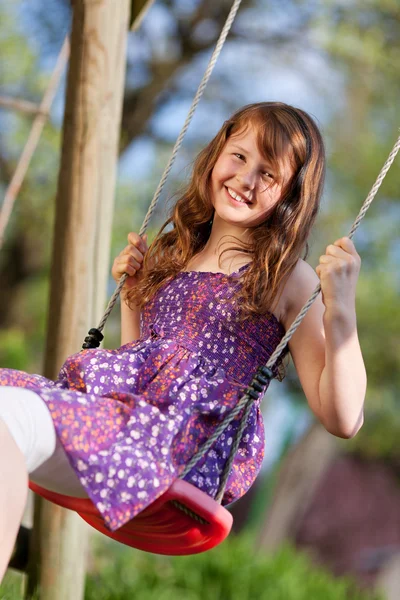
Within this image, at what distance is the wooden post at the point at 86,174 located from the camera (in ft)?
6.40

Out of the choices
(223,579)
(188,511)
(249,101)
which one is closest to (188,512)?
(188,511)

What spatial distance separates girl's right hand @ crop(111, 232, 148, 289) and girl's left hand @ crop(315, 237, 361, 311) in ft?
1.38

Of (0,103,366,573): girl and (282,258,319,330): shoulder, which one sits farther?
(282,258,319,330): shoulder

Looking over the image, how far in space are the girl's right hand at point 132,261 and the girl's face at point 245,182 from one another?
0.23m

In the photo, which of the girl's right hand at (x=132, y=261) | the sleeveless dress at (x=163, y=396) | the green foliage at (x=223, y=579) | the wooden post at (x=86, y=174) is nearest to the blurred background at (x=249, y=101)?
the green foliage at (x=223, y=579)

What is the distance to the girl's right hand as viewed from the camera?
63.4 inches

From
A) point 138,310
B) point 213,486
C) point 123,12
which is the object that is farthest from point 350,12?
point 213,486

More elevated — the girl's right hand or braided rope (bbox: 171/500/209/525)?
the girl's right hand

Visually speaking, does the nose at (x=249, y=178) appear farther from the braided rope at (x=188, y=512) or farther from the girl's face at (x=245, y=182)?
the braided rope at (x=188, y=512)

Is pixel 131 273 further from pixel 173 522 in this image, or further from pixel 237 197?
pixel 173 522

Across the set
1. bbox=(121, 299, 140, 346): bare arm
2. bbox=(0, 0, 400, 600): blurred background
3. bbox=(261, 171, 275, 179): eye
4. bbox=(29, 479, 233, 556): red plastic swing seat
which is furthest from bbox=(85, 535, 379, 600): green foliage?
bbox=(261, 171, 275, 179): eye

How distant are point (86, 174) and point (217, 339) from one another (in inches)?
28.5

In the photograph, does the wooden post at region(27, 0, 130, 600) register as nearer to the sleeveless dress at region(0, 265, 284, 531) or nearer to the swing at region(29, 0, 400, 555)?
the sleeveless dress at region(0, 265, 284, 531)

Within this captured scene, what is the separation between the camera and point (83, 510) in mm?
1161
